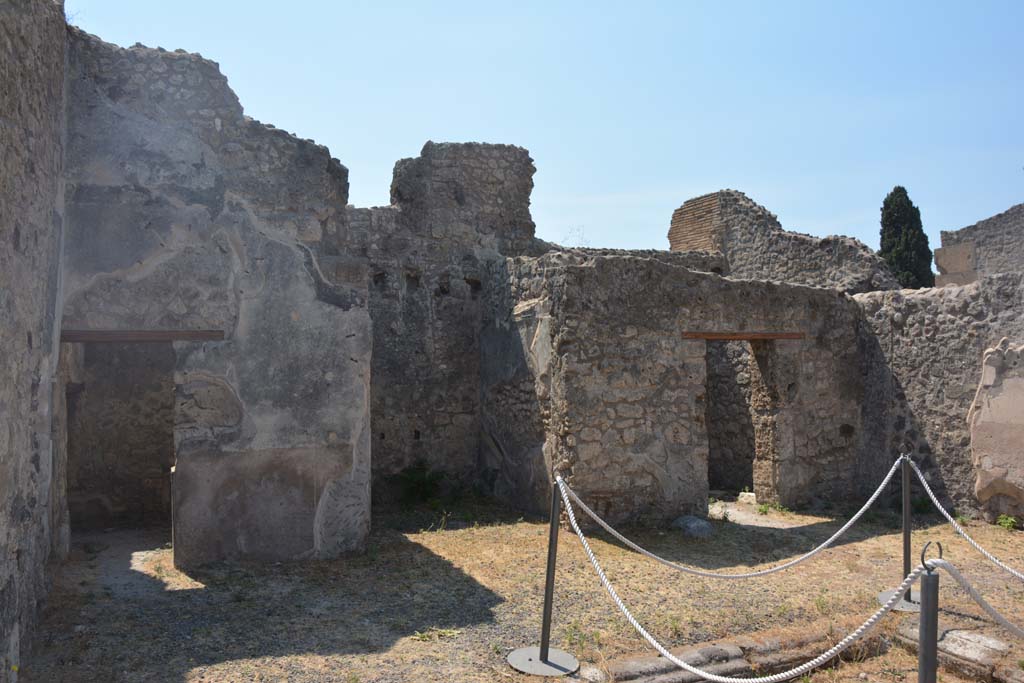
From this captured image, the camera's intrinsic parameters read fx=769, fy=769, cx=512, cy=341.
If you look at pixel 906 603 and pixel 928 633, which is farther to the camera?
pixel 906 603

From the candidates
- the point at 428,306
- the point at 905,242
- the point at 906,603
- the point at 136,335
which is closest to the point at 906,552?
the point at 906,603

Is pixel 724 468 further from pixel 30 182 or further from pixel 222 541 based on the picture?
pixel 30 182

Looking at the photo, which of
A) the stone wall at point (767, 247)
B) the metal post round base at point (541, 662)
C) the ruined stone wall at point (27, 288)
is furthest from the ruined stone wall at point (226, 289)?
the stone wall at point (767, 247)

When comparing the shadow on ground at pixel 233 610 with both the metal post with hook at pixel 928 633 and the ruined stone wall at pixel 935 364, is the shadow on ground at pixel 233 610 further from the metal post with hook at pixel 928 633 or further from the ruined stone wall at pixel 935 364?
the ruined stone wall at pixel 935 364

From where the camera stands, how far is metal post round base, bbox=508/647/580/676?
4.20 metres

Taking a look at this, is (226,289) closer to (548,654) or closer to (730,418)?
(548,654)

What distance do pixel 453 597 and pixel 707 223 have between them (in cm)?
960

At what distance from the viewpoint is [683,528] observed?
7469 mm

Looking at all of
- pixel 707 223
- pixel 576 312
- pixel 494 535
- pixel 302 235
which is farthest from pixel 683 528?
pixel 707 223

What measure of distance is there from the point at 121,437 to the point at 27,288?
5.22 m

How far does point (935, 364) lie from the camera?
8414 millimetres

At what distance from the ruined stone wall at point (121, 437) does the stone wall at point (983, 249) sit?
650 inches

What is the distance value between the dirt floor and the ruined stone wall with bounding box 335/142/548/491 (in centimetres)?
220

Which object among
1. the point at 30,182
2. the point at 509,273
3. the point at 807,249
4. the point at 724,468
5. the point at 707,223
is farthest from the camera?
the point at 707,223
